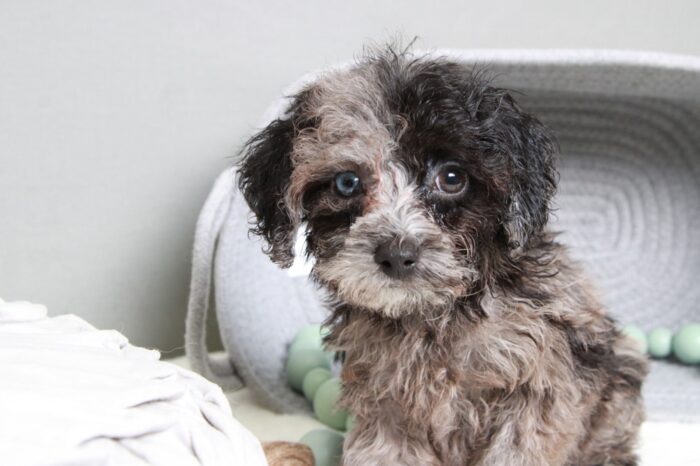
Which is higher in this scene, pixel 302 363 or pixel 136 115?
pixel 136 115

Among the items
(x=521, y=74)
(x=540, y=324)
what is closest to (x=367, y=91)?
(x=540, y=324)

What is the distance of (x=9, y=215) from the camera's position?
129 inches

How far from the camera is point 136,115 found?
3492 millimetres

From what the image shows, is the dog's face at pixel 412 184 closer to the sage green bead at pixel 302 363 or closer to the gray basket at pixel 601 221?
the gray basket at pixel 601 221

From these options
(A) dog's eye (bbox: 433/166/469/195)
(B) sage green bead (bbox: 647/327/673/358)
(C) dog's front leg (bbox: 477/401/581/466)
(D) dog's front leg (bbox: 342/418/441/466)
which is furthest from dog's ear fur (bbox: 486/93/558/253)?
(B) sage green bead (bbox: 647/327/673/358)

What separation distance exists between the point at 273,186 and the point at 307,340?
1.37m

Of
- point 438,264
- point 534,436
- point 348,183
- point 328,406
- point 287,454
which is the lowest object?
point 328,406

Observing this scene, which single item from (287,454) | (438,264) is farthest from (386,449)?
(438,264)

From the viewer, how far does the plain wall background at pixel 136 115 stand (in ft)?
10.7

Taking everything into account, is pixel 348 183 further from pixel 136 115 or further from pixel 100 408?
pixel 136 115

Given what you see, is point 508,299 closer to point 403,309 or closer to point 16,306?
point 403,309

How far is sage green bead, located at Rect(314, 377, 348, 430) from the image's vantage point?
10.3 ft

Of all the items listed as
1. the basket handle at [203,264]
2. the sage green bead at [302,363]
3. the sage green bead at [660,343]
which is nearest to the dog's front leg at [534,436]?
the sage green bead at [302,363]

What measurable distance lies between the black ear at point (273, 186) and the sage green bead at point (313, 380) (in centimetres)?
109
